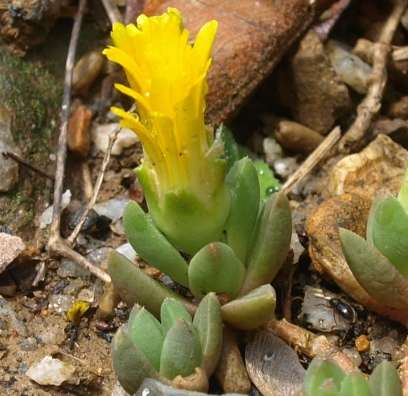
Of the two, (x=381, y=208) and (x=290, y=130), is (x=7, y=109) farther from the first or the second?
(x=381, y=208)

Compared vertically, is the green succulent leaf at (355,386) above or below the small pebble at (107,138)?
above

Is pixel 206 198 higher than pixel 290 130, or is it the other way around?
pixel 206 198

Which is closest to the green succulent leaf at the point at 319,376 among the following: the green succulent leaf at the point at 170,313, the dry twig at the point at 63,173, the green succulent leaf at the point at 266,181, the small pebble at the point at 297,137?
the green succulent leaf at the point at 170,313

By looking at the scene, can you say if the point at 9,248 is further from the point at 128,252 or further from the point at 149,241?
the point at 149,241

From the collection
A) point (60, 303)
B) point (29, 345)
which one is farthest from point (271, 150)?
point (29, 345)

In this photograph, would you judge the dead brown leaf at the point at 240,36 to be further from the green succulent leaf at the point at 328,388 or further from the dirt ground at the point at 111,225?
the green succulent leaf at the point at 328,388

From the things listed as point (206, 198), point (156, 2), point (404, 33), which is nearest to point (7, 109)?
point (156, 2)

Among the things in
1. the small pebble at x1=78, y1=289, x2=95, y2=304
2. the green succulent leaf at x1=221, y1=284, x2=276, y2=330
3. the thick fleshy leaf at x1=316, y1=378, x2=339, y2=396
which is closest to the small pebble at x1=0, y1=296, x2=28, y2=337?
the small pebble at x1=78, y1=289, x2=95, y2=304
